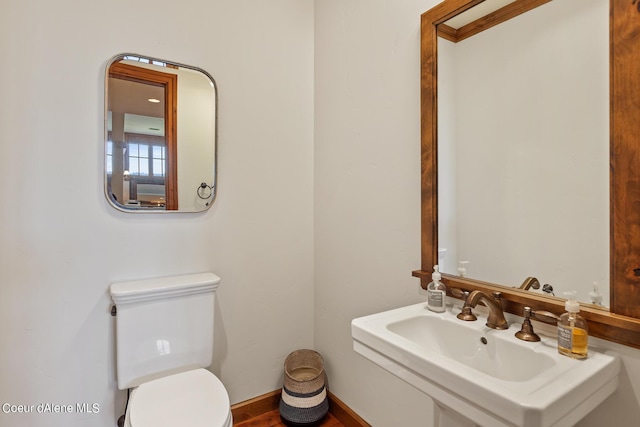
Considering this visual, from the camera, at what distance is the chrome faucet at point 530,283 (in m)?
1.04

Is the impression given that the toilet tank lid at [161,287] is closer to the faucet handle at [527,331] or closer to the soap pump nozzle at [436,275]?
the soap pump nozzle at [436,275]

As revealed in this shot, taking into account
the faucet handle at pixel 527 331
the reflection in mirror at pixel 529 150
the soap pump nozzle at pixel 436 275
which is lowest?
the faucet handle at pixel 527 331

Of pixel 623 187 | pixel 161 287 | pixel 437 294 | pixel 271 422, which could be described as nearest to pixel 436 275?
pixel 437 294

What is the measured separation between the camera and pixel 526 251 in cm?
109

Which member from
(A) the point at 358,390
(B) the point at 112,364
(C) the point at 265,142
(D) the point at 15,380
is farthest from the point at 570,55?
(D) the point at 15,380

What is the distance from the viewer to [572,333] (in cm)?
84

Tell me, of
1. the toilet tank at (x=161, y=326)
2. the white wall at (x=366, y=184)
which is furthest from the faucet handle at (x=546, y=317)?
the toilet tank at (x=161, y=326)

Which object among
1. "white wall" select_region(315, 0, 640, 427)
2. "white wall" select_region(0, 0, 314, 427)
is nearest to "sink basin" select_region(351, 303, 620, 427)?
"white wall" select_region(315, 0, 640, 427)

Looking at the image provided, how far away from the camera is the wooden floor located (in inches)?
69.6

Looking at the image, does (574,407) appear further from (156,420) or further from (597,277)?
(156,420)

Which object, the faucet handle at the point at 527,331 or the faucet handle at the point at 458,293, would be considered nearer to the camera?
the faucet handle at the point at 527,331

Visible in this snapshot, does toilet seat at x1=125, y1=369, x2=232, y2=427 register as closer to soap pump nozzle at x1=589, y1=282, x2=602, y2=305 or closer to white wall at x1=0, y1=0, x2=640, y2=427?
white wall at x1=0, y1=0, x2=640, y2=427

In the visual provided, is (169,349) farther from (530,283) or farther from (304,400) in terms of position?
(530,283)

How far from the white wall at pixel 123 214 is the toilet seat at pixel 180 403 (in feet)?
1.18
